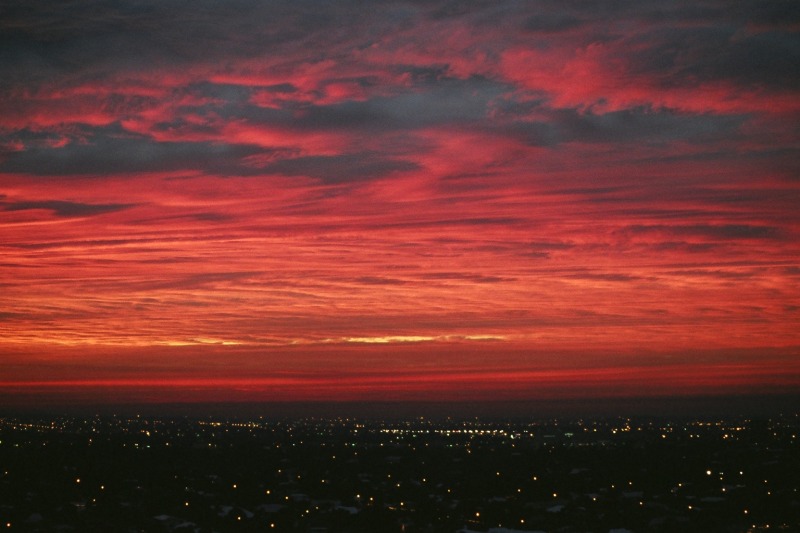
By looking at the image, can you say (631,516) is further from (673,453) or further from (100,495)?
(673,453)

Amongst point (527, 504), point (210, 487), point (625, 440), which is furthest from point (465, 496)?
point (625, 440)

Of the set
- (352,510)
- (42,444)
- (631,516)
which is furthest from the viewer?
(42,444)

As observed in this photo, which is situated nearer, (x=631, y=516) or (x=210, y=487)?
(x=631, y=516)

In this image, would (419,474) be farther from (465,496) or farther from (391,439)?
(391,439)

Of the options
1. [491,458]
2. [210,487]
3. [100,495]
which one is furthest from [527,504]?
[491,458]

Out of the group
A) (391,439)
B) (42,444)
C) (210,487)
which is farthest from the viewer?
(391,439)

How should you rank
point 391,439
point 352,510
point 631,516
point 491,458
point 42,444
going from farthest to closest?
point 391,439, point 42,444, point 491,458, point 352,510, point 631,516
